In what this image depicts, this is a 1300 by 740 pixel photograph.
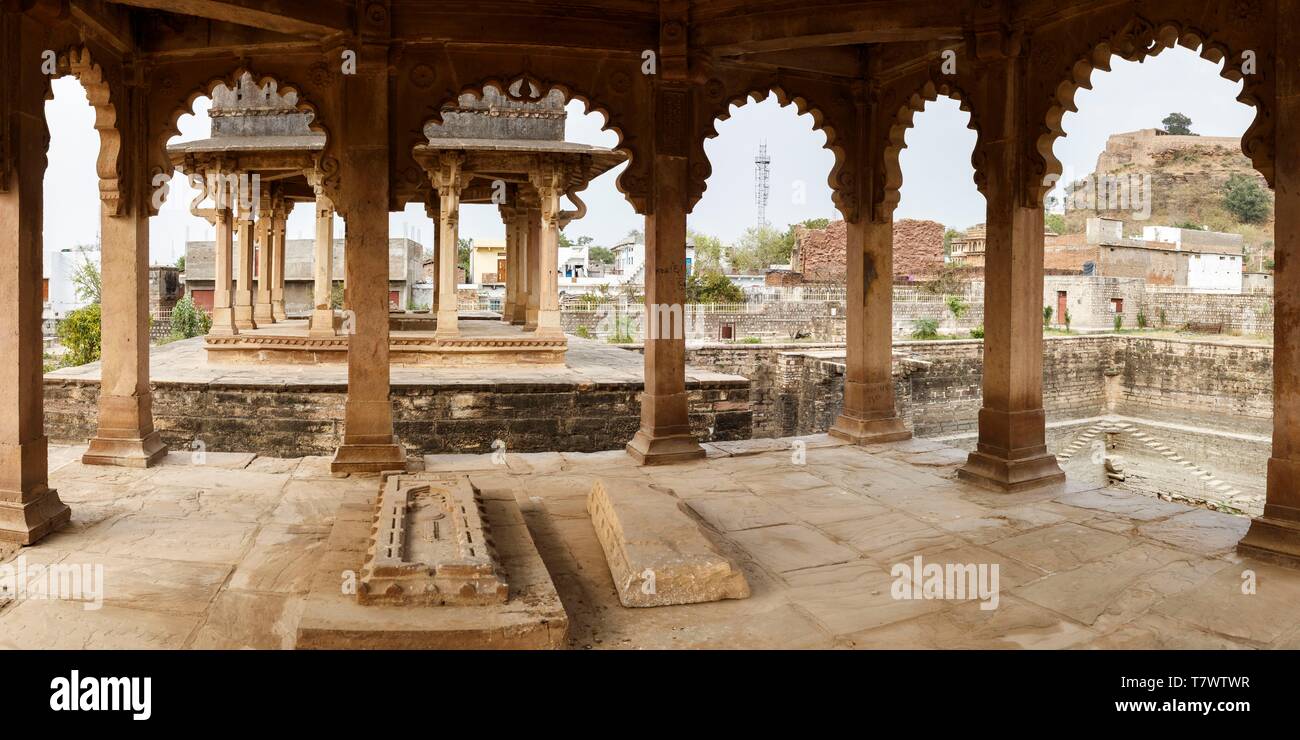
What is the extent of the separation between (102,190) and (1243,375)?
30.0 meters

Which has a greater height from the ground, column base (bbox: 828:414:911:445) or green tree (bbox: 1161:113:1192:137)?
green tree (bbox: 1161:113:1192:137)

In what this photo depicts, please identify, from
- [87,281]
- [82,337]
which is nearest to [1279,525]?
[82,337]

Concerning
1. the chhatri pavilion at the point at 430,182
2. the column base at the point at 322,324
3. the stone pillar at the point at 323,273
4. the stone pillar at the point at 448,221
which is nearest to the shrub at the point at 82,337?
the chhatri pavilion at the point at 430,182

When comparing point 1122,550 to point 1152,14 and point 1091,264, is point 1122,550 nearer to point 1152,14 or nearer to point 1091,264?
point 1152,14

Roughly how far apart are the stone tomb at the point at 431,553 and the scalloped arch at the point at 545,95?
3.06 meters

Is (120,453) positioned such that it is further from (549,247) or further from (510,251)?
(510,251)

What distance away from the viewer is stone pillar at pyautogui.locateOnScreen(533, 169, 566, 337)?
52.0 ft

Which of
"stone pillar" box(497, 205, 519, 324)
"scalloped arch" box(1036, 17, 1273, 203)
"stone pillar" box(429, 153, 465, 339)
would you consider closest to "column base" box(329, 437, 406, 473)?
"scalloped arch" box(1036, 17, 1273, 203)

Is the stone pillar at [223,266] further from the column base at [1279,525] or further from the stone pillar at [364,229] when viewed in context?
the column base at [1279,525]

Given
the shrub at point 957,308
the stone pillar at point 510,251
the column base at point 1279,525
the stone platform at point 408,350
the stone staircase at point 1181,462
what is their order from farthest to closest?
1. the shrub at point 957,308
2. the stone staircase at point 1181,462
3. the stone pillar at point 510,251
4. the stone platform at point 408,350
5. the column base at point 1279,525

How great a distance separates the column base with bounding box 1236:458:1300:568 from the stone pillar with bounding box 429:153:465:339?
1307cm

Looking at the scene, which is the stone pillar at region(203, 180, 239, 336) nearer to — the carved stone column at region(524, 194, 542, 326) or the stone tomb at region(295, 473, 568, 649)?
the carved stone column at region(524, 194, 542, 326)

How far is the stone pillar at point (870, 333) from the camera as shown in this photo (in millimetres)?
7750

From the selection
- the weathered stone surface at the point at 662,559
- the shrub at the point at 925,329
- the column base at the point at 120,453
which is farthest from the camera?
the shrub at the point at 925,329
